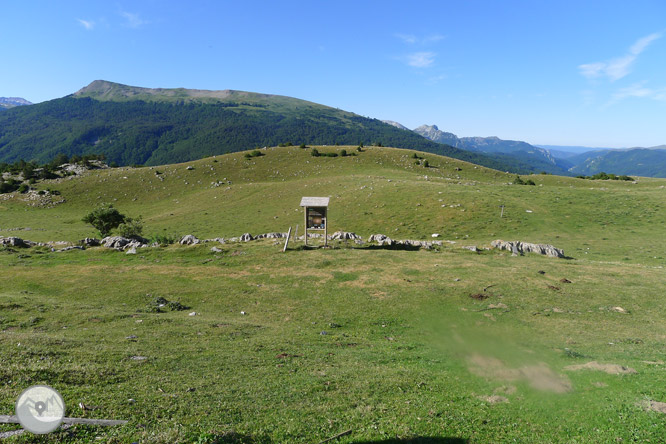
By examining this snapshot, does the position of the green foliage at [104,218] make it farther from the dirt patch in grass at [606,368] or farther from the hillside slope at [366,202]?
the dirt patch in grass at [606,368]

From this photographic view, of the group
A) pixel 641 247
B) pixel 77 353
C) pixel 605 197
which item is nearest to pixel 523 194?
pixel 605 197

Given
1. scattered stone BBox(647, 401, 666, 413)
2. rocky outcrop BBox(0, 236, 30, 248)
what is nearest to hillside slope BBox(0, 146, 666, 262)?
rocky outcrop BBox(0, 236, 30, 248)

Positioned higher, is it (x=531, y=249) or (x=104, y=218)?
(x=104, y=218)

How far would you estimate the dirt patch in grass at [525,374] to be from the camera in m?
10.9

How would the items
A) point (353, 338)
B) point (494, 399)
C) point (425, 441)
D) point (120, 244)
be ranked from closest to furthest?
1. point (425, 441)
2. point (494, 399)
3. point (353, 338)
4. point (120, 244)

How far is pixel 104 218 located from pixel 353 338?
46.1 metres

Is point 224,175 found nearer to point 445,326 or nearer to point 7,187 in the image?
point 7,187

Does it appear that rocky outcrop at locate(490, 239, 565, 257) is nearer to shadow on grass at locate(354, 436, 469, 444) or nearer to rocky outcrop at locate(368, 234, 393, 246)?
rocky outcrop at locate(368, 234, 393, 246)

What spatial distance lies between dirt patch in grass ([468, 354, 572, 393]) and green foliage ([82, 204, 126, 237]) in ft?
169

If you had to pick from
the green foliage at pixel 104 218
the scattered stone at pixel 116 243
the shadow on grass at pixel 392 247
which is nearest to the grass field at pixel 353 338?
the shadow on grass at pixel 392 247

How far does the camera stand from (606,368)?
11.8 m

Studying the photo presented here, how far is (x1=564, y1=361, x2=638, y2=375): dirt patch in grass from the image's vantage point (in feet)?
37.6

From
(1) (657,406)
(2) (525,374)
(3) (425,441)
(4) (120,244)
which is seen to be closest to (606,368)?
(1) (657,406)

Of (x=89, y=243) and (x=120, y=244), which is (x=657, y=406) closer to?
(x=120, y=244)
